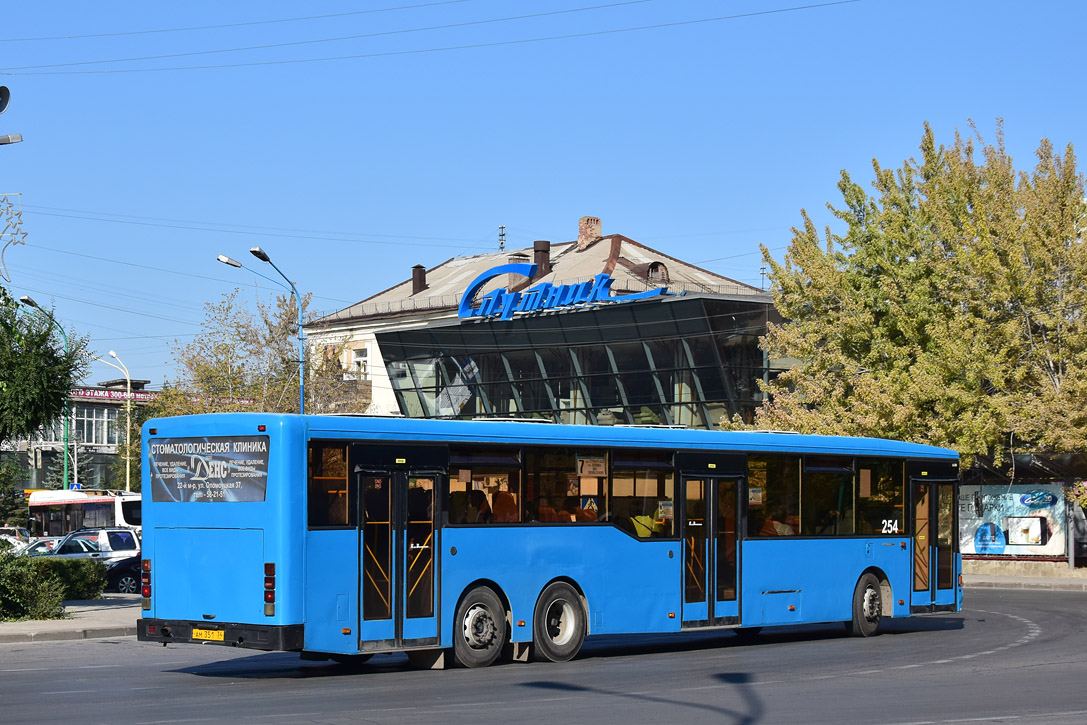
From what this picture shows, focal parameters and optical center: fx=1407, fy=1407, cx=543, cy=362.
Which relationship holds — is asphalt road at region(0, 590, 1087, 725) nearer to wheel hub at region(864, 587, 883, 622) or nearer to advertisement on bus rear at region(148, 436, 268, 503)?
wheel hub at region(864, 587, 883, 622)

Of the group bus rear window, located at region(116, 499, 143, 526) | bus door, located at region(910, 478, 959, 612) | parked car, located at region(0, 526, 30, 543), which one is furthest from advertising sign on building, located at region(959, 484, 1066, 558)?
parked car, located at region(0, 526, 30, 543)

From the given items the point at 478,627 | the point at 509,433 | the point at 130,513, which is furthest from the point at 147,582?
the point at 130,513

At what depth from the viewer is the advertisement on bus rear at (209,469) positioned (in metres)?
14.5

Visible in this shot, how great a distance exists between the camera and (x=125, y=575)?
34594 millimetres

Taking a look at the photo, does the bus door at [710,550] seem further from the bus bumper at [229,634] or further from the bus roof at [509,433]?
the bus bumper at [229,634]

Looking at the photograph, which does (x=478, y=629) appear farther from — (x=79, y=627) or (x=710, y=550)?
(x=79, y=627)

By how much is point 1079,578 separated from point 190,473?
32030 mm

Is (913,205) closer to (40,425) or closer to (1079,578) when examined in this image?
(1079,578)

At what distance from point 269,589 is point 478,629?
2825 mm

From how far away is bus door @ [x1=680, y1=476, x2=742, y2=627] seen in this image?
18516 millimetres

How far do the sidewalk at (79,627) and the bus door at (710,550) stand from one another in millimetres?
9262

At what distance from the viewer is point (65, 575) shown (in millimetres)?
28875

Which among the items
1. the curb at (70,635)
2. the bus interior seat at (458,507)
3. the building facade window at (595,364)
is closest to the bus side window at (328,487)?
the bus interior seat at (458,507)

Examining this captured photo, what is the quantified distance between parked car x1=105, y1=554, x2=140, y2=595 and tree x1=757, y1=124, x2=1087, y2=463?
20596mm
